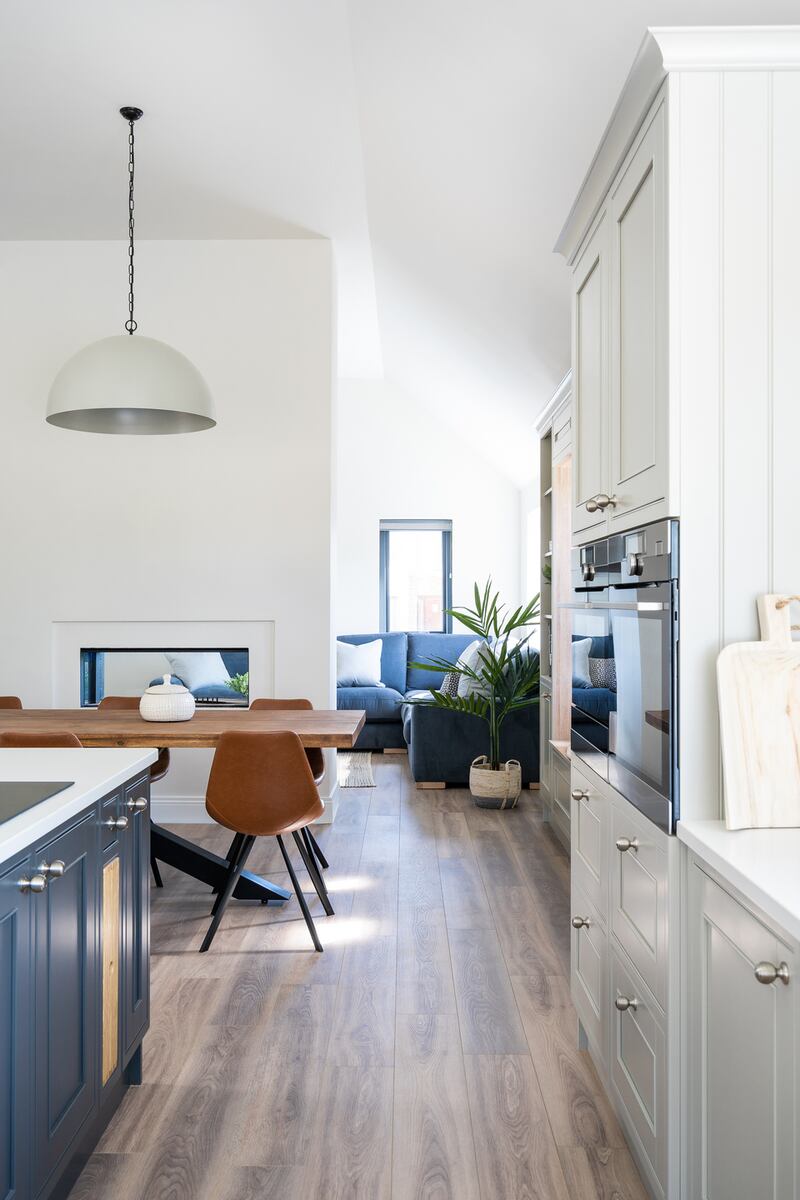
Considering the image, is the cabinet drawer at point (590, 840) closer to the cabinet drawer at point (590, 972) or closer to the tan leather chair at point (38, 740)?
the cabinet drawer at point (590, 972)

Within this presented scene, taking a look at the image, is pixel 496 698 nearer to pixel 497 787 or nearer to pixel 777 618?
pixel 497 787

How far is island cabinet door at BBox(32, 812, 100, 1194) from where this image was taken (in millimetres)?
1543

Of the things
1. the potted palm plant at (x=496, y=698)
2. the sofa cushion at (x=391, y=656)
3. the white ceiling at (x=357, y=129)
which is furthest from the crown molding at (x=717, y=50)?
the sofa cushion at (x=391, y=656)

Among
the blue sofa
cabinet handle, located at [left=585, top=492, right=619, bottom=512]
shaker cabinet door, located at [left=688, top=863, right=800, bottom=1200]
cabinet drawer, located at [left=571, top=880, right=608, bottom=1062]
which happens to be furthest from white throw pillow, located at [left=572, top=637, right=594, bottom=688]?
the blue sofa

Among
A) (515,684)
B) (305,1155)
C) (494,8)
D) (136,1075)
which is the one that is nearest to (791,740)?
(305,1155)

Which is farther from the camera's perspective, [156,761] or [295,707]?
[295,707]

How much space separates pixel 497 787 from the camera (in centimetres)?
511

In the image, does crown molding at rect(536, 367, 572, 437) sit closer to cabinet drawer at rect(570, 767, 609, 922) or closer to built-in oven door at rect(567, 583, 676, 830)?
built-in oven door at rect(567, 583, 676, 830)

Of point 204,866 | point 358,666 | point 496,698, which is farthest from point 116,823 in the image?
point 358,666

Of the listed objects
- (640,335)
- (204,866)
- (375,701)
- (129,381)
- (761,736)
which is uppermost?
(129,381)

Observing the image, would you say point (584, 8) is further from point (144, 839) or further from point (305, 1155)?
point (305, 1155)

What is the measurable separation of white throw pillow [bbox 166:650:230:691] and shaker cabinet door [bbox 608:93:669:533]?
328cm

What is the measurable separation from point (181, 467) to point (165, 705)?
5.80 ft

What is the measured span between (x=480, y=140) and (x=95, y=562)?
288 cm
